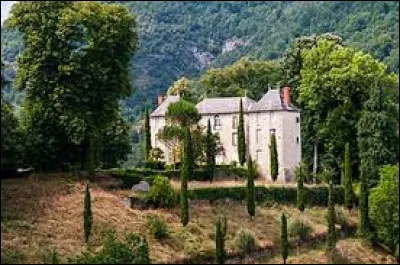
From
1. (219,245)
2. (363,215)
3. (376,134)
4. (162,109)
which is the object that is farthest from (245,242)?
(162,109)

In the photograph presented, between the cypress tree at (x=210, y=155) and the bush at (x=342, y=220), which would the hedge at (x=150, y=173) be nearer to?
the cypress tree at (x=210, y=155)

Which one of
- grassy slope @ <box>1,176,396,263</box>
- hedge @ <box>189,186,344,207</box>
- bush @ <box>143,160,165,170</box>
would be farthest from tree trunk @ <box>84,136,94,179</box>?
bush @ <box>143,160,165,170</box>

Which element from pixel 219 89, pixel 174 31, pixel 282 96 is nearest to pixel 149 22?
pixel 174 31

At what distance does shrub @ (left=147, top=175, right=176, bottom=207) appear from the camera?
47.6m

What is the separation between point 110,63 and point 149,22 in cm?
11682

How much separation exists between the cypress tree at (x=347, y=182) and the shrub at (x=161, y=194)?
1270 cm

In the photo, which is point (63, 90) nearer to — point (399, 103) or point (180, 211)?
point (180, 211)

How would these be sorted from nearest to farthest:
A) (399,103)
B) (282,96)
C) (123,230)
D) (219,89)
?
(123,230)
(399,103)
(282,96)
(219,89)

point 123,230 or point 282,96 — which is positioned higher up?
point 282,96

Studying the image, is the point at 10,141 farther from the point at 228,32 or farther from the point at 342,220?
the point at 228,32

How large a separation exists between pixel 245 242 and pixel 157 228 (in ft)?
17.1

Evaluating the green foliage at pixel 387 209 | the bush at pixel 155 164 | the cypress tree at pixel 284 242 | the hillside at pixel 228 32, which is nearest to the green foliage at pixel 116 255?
the cypress tree at pixel 284 242

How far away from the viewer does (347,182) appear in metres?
54.6

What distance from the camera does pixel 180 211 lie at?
157ft
